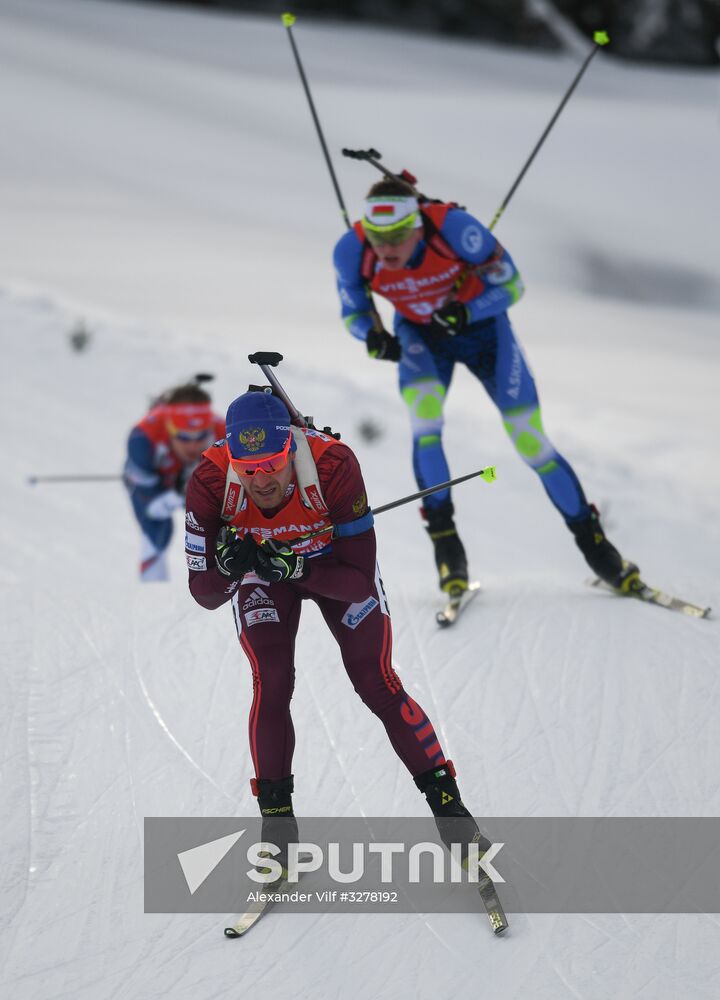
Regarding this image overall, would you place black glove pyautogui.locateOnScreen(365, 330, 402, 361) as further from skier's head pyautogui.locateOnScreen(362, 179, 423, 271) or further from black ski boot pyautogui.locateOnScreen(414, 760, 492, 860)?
black ski boot pyautogui.locateOnScreen(414, 760, 492, 860)

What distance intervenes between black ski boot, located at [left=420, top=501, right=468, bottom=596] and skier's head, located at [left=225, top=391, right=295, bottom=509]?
103 inches

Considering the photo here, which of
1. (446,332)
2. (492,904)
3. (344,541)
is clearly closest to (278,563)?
(344,541)

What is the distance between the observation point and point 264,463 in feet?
12.5

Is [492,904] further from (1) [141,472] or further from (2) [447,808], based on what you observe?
(1) [141,472]

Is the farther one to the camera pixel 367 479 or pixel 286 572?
pixel 367 479

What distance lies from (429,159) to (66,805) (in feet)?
74.0

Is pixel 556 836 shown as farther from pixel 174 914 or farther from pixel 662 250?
pixel 662 250

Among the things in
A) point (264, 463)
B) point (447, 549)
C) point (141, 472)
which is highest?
point (264, 463)

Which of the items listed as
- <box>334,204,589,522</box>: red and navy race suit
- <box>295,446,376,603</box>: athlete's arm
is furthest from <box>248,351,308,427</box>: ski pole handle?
<box>334,204,589,522</box>: red and navy race suit

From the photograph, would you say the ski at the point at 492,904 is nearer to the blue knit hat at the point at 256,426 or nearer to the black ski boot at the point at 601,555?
the blue knit hat at the point at 256,426

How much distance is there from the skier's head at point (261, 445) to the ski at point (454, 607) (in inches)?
99.1

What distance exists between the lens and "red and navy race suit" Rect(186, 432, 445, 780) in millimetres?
3969

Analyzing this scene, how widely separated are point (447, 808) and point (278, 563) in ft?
3.64

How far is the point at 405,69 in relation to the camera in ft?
100
